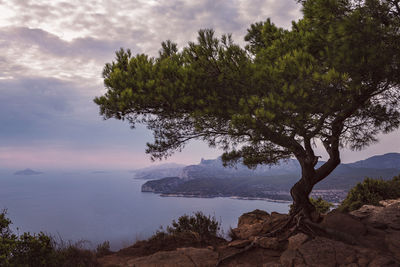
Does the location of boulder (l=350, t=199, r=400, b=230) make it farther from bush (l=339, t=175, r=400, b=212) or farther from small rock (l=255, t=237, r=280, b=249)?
bush (l=339, t=175, r=400, b=212)

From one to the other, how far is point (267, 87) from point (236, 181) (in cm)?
10320

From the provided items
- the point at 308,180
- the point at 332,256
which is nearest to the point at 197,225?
the point at 308,180

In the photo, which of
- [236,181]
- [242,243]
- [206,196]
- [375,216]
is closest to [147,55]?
[242,243]

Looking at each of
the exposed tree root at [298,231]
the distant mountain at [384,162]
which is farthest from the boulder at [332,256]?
the distant mountain at [384,162]

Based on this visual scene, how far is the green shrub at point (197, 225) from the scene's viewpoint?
9.79 m

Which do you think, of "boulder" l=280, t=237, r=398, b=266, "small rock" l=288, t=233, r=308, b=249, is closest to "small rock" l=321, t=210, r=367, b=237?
"boulder" l=280, t=237, r=398, b=266

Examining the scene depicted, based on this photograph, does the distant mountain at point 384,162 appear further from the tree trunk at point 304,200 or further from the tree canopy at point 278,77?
the tree canopy at point 278,77

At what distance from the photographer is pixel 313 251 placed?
6113 mm

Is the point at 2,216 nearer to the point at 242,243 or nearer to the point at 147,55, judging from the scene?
the point at 147,55

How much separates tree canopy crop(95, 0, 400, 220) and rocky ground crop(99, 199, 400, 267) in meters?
2.81

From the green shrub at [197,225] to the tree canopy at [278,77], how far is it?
158 inches

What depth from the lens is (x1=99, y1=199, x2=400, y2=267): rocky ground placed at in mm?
5855

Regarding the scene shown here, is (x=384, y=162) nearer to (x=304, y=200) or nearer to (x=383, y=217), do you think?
(x=383, y=217)

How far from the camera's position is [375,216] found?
8.69 meters
